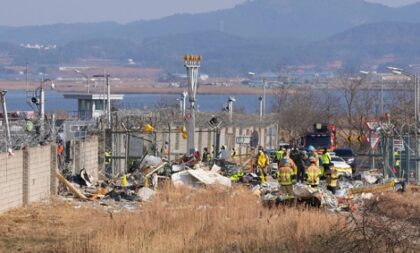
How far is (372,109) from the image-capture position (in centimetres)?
9456

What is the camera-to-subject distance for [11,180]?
28.1 meters

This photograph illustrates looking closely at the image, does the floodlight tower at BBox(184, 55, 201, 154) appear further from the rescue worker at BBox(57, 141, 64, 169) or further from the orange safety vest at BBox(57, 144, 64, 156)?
the orange safety vest at BBox(57, 144, 64, 156)

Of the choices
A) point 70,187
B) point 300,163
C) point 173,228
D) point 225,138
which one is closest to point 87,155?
point 70,187

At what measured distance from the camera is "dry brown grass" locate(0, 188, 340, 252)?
21.0m

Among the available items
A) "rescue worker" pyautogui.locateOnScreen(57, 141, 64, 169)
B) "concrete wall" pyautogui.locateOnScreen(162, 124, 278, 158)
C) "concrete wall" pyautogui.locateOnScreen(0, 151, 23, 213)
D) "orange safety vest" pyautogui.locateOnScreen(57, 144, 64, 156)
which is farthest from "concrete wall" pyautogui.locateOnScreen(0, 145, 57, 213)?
"concrete wall" pyautogui.locateOnScreen(162, 124, 278, 158)

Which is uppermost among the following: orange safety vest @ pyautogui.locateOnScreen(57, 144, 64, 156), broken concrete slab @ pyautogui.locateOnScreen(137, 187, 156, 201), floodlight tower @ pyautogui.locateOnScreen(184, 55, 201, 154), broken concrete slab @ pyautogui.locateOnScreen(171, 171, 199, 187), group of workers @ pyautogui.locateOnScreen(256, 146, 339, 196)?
floodlight tower @ pyautogui.locateOnScreen(184, 55, 201, 154)

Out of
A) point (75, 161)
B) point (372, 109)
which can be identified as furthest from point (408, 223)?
point (372, 109)

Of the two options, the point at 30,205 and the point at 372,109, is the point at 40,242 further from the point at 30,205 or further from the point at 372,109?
the point at 372,109

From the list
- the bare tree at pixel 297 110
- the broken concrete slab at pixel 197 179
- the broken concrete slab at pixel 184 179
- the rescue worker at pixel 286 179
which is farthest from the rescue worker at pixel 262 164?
the bare tree at pixel 297 110

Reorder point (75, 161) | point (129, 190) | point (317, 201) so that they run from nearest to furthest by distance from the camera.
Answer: point (317, 201) → point (129, 190) → point (75, 161)

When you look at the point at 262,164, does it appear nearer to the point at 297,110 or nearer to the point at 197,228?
the point at 197,228

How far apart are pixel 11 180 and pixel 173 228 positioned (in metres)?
6.43

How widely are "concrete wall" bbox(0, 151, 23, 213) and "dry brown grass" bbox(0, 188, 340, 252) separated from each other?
38 centimetres

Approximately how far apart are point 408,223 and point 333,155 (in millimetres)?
26915
